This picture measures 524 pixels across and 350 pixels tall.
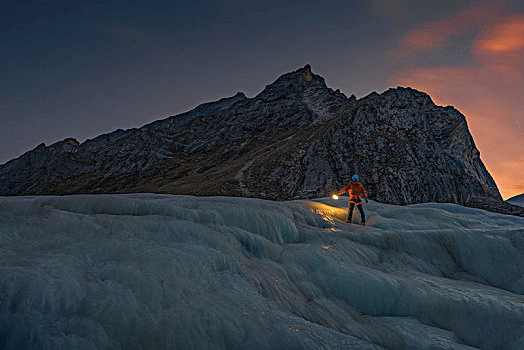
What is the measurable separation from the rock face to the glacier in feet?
156

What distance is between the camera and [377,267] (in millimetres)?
8898

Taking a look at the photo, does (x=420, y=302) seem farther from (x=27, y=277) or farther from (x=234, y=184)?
(x=234, y=184)

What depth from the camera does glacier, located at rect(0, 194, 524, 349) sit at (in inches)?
149

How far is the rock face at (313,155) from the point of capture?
59.2m

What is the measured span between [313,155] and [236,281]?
63.0m

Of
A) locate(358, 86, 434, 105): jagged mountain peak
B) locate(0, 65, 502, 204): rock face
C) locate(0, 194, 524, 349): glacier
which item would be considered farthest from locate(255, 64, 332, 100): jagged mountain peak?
locate(0, 194, 524, 349): glacier

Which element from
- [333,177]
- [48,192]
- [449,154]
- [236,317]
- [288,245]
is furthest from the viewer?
[48,192]

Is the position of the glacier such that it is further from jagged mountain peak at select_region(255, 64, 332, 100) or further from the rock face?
jagged mountain peak at select_region(255, 64, 332, 100)

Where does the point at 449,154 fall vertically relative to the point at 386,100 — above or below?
below

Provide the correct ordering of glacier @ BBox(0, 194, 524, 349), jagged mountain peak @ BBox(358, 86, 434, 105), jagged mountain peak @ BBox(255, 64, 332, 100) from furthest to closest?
jagged mountain peak @ BBox(255, 64, 332, 100) → jagged mountain peak @ BBox(358, 86, 434, 105) → glacier @ BBox(0, 194, 524, 349)

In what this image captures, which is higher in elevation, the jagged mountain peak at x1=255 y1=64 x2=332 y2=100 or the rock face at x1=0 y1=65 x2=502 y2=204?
the jagged mountain peak at x1=255 y1=64 x2=332 y2=100

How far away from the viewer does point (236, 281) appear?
5.45 meters

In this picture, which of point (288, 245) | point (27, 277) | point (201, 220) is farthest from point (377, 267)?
point (27, 277)

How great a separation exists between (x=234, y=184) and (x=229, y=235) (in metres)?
56.8
